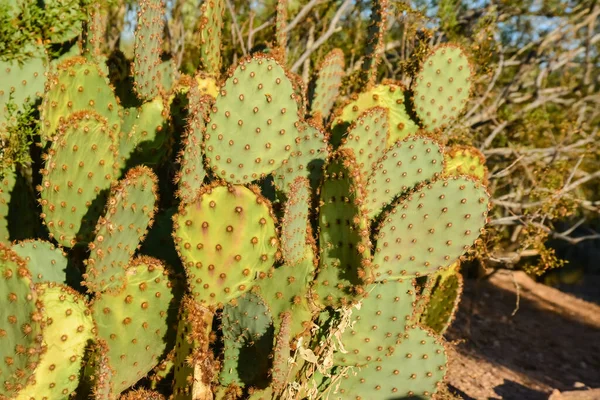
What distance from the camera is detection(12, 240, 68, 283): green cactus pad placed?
8.11ft

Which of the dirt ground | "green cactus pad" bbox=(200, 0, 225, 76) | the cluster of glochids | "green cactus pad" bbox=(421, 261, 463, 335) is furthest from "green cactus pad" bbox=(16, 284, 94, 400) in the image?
the dirt ground

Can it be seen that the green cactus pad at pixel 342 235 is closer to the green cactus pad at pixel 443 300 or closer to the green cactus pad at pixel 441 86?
the green cactus pad at pixel 441 86

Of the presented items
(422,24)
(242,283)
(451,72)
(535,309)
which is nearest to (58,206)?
(242,283)

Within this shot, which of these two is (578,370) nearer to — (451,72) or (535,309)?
(535,309)

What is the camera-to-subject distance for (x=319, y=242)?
2.56 meters

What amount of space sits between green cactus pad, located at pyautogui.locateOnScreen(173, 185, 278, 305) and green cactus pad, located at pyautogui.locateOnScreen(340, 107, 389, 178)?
26.3 inches

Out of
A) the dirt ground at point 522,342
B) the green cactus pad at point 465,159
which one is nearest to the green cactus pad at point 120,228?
the green cactus pad at point 465,159

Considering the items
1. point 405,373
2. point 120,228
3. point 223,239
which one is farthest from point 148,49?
point 405,373

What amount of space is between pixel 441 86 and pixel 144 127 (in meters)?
1.57

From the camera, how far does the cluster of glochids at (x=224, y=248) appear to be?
2266 mm

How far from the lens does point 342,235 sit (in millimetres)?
2463

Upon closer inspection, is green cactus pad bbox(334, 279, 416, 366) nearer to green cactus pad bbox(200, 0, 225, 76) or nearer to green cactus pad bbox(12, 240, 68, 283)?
green cactus pad bbox(12, 240, 68, 283)

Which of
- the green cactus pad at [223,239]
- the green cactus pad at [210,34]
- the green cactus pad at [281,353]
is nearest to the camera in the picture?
the green cactus pad at [223,239]

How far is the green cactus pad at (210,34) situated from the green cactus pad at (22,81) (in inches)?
31.8
